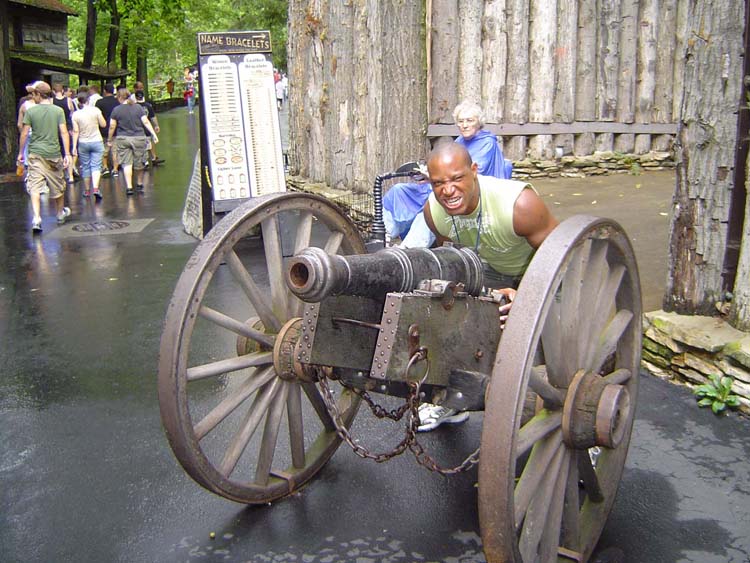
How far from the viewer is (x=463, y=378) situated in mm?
3426

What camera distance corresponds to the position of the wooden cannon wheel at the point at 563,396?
2715 millimetres

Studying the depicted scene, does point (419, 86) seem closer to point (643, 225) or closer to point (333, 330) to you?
point (643, 225)

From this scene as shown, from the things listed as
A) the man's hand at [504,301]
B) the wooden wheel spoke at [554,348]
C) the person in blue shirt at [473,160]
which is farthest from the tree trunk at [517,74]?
the wooden wheel spoke at [554,348]

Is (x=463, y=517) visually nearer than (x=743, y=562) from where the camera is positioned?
No

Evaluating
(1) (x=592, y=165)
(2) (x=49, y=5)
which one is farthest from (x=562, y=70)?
(2) (x=49, y=5)

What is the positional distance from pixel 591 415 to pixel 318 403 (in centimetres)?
153

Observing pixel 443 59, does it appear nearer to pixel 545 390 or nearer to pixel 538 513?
pixel 545 390

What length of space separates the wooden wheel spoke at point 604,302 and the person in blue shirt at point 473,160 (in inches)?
78.4

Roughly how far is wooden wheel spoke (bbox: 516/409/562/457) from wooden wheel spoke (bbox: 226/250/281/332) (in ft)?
4.38

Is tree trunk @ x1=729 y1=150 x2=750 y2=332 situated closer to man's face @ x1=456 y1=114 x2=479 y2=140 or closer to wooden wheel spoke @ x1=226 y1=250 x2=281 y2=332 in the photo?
man's face @ x1=456 y1=114 x2=479 y2=140

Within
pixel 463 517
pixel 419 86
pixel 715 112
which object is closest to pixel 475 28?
pixel 419 86

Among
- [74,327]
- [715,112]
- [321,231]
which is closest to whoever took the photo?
[715,112]

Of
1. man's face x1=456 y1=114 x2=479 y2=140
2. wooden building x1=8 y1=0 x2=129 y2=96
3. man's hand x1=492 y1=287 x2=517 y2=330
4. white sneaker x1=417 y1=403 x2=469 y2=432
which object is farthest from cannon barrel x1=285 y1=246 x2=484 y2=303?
wooden building x1=8 y1=0 x2=129 y2=96

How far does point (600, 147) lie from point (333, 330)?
10072mm
